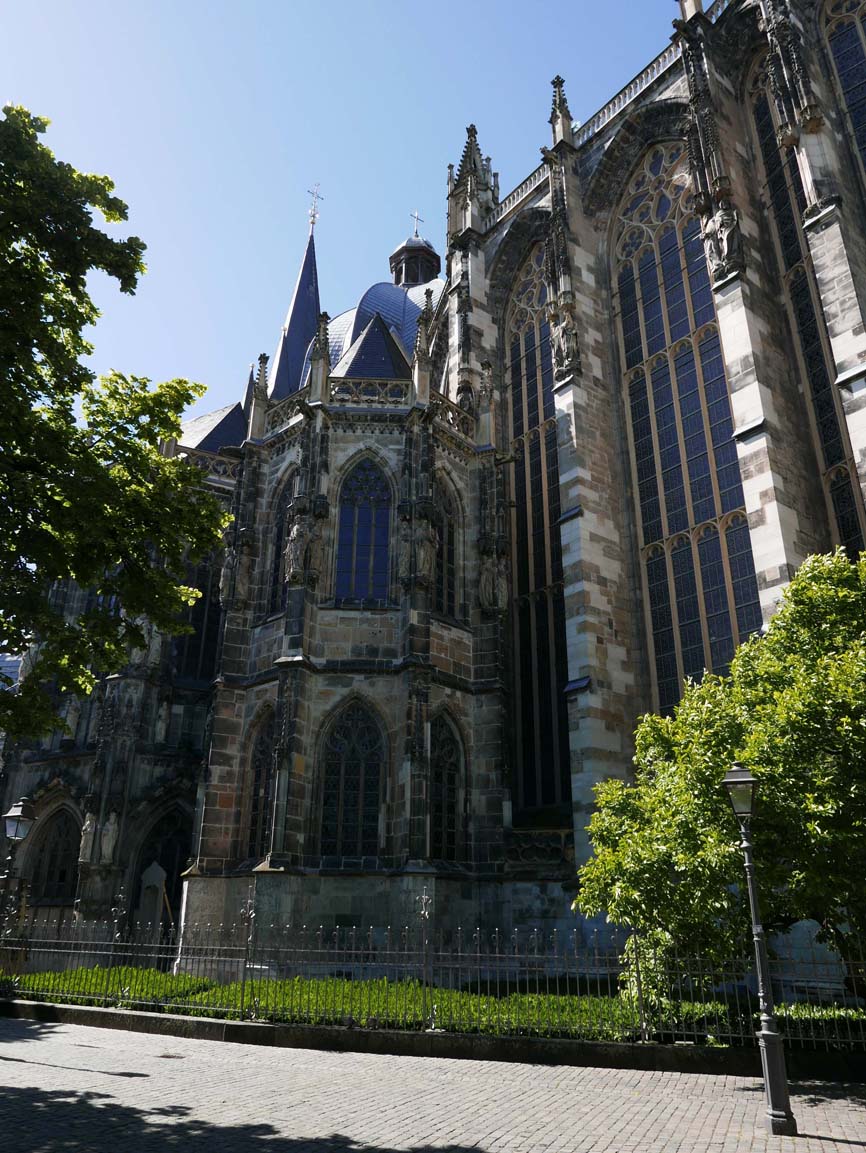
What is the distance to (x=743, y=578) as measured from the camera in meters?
17.5

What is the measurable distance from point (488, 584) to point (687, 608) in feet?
15.4

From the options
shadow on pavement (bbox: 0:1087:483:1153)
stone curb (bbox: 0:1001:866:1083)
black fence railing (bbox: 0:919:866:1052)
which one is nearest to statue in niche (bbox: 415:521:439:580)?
black fence railing (bbox: 0:919:866:1052)

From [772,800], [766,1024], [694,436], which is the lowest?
[766,1024]

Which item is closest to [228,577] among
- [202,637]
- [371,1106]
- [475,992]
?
[202,637]

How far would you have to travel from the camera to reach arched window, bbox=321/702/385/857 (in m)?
17.0

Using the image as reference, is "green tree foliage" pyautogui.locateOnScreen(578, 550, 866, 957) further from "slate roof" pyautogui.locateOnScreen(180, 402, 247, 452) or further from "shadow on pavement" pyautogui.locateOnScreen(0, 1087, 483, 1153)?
"slate roof" pyautogui.locateOnScreen(180, 402, 247, 452)

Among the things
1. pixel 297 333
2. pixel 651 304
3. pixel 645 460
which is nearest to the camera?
pixel 645 460

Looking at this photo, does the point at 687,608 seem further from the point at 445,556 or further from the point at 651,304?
the point at 651,304

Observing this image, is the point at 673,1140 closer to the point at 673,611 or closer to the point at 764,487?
the point at 764,487

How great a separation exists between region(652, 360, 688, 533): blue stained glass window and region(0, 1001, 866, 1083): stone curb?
12166 millimetres

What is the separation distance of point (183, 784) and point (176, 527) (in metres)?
13.0

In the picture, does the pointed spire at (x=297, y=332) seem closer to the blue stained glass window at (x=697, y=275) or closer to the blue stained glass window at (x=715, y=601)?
the blue stained glass window at (x=697, y=275)

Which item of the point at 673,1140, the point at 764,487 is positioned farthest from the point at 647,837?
the point at 764,487

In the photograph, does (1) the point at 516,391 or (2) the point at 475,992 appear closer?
(2) the point at 475,992
